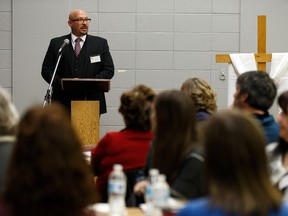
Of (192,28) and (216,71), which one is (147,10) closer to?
(192,28)

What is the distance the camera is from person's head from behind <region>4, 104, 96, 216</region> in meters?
1.85

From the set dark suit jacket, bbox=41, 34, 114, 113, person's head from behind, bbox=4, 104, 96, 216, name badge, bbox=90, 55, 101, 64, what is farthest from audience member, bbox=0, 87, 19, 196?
name badge, bbox=90, 55, 101, 64

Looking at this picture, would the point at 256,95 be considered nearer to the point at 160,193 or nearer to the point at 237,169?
the point at 160,193

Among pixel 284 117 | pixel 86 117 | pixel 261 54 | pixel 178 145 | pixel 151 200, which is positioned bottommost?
pixel 151 200

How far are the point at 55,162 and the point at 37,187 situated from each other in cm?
9

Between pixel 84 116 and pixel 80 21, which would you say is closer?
pixel 84 116

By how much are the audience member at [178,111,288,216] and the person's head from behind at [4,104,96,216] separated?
0.40 meters

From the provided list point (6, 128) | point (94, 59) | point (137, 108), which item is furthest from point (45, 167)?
point (94, 59)

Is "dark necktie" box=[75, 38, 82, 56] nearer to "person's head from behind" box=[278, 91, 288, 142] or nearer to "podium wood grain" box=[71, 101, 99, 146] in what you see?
"podium wood grain" box=[71, 101, 99, 146]

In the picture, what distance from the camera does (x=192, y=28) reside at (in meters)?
7.98

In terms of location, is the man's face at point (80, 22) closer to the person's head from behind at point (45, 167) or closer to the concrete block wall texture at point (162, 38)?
the concrete block wall texture at point (162, 38)

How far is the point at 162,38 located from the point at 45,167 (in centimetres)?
625

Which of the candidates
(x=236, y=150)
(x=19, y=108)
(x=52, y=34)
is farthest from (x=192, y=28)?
(x=236, y=150)

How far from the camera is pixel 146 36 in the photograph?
314 inches
